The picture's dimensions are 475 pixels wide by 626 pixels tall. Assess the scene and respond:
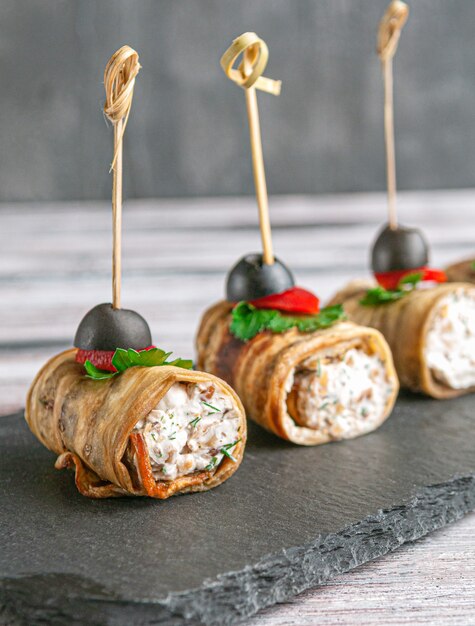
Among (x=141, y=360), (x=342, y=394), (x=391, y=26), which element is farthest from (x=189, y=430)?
(x=391, y=26)

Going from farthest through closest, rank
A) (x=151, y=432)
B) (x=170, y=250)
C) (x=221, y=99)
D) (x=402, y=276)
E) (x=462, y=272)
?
(x=170, y=250) < (x=221, y=99) < (x=462, y=272) < (x=402, y=276) < (x=151, y=432)

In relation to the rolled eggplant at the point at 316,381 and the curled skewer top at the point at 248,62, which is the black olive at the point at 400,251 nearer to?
Result: the rolled eggplant at the point at 316,381

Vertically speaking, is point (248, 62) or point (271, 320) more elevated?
point (248, 62)

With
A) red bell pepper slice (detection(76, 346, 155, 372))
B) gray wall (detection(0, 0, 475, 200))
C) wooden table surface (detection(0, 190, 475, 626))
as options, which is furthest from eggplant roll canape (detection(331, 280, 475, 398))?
gray wall (detection(0, 0, 475, 200))

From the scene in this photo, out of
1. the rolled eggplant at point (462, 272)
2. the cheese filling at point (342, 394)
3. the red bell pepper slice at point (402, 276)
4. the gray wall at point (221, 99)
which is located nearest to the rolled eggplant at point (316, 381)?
the cheese filling at point (342, 394)

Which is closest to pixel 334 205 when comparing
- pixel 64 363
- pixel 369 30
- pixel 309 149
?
pixel 309 149

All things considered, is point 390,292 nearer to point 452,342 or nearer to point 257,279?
point 452,342
